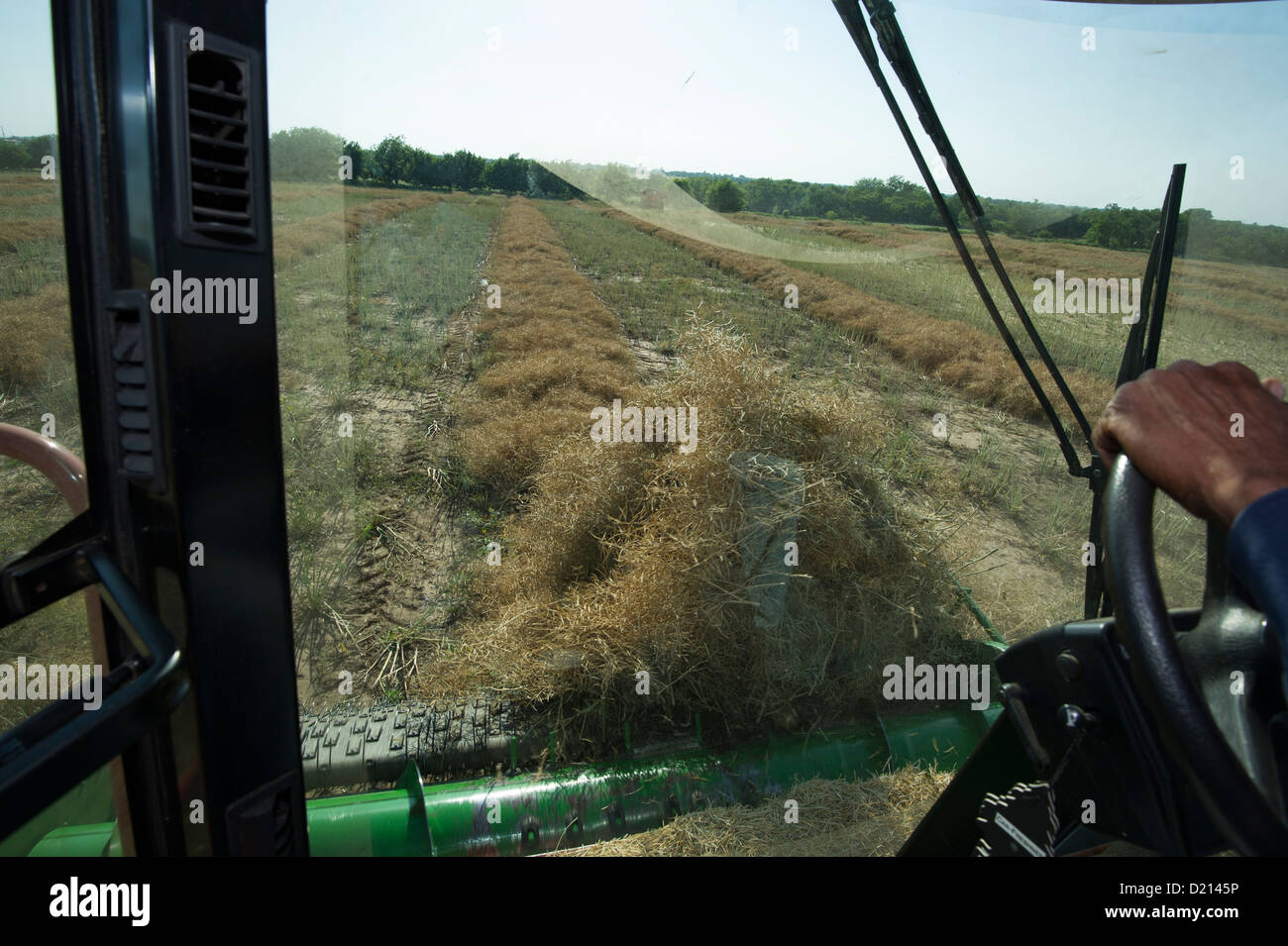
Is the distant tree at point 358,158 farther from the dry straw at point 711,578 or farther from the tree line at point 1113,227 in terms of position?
the dry straw at point 711,578

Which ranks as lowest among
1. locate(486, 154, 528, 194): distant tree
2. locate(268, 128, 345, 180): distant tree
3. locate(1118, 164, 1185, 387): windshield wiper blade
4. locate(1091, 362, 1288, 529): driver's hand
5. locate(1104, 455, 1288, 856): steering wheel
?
locate(1104, 455, 1288, 856): steering wheel

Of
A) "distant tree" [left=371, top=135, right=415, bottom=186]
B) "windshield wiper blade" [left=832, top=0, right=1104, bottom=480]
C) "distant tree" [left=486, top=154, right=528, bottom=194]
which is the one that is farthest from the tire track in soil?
"windshield wiper blade" [left=832, top=0, right=1104, bottom=480]

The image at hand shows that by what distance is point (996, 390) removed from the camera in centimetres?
858

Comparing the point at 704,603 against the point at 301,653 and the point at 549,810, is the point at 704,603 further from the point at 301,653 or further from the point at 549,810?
the point at 301,653

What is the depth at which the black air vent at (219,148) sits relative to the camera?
910 mm

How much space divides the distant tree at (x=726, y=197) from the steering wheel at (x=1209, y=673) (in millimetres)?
3878

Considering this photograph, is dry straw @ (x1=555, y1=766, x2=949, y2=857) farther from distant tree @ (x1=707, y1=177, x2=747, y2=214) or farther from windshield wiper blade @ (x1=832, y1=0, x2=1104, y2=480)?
distant tree @ (x1=707, y1=177, x2=747, y2=214)

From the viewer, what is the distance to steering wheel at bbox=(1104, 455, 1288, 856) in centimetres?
87

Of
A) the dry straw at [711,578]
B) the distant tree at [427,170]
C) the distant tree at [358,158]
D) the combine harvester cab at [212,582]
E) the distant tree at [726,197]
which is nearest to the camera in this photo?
the combine harvester cab at [212,582]

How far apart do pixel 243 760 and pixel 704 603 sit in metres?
2.63

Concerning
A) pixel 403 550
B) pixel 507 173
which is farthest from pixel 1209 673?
pixel 507 173

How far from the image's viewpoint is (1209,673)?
3.86 feet

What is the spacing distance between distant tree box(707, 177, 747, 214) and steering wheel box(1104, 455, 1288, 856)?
3.88m

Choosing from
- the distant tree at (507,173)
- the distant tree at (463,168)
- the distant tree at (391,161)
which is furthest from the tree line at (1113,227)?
Result: the distant tree at (507,173)
